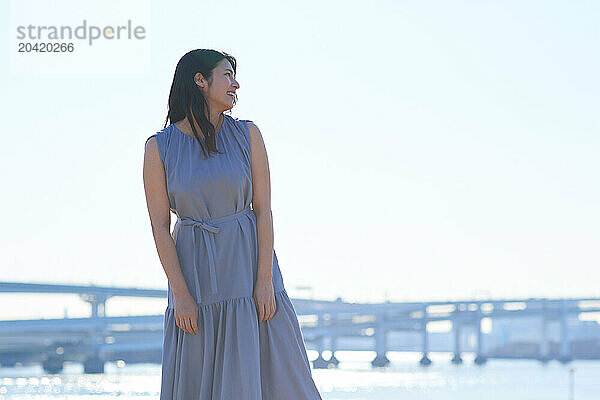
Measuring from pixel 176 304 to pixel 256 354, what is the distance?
6.9 inches

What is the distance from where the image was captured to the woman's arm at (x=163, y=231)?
80.3 inches

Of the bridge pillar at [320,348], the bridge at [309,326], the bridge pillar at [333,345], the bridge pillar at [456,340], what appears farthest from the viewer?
the bridge pillar at [456,340]

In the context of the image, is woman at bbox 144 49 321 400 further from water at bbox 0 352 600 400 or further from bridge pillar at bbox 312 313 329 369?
Answer: bridge pillar at bbox 312 313 329 369

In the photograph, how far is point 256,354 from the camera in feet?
6.63

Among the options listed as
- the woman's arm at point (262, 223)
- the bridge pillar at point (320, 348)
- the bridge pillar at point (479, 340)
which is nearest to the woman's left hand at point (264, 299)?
the woman's arm at point (262, 223)

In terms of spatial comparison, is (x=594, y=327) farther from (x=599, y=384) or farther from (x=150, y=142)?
(x=150, y=142)

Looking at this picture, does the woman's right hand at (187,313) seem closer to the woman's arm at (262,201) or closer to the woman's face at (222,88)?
the woman's arm at (262,201)

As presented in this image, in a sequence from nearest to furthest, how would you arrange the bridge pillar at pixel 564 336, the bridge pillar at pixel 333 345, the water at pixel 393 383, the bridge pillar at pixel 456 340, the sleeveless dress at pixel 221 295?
the sleeveless dress at pixel 221 295 → the water at pixel 393 383 → the bridge pillar at pixel 333 345 → the bridge pillar at pixel 456 340 → the bridge pillar at pixel 564 336

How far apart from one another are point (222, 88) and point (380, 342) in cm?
3827

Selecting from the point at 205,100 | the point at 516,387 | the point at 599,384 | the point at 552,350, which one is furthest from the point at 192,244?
the point at 552,350

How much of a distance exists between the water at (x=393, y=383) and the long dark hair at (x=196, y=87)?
2142 cm

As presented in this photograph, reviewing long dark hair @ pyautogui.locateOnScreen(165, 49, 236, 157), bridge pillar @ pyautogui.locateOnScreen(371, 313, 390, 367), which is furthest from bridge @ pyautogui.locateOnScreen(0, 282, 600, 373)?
long dark hair @ pyautogui.locateOnScreen(165, 49, 236, 157)

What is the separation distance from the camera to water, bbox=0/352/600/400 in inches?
1046

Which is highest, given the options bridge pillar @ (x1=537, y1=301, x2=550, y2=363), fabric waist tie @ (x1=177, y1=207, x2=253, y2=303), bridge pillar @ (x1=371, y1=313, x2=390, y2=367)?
fabric waist tie @ (x1=177, y1=207, x2=253, y2=303)
